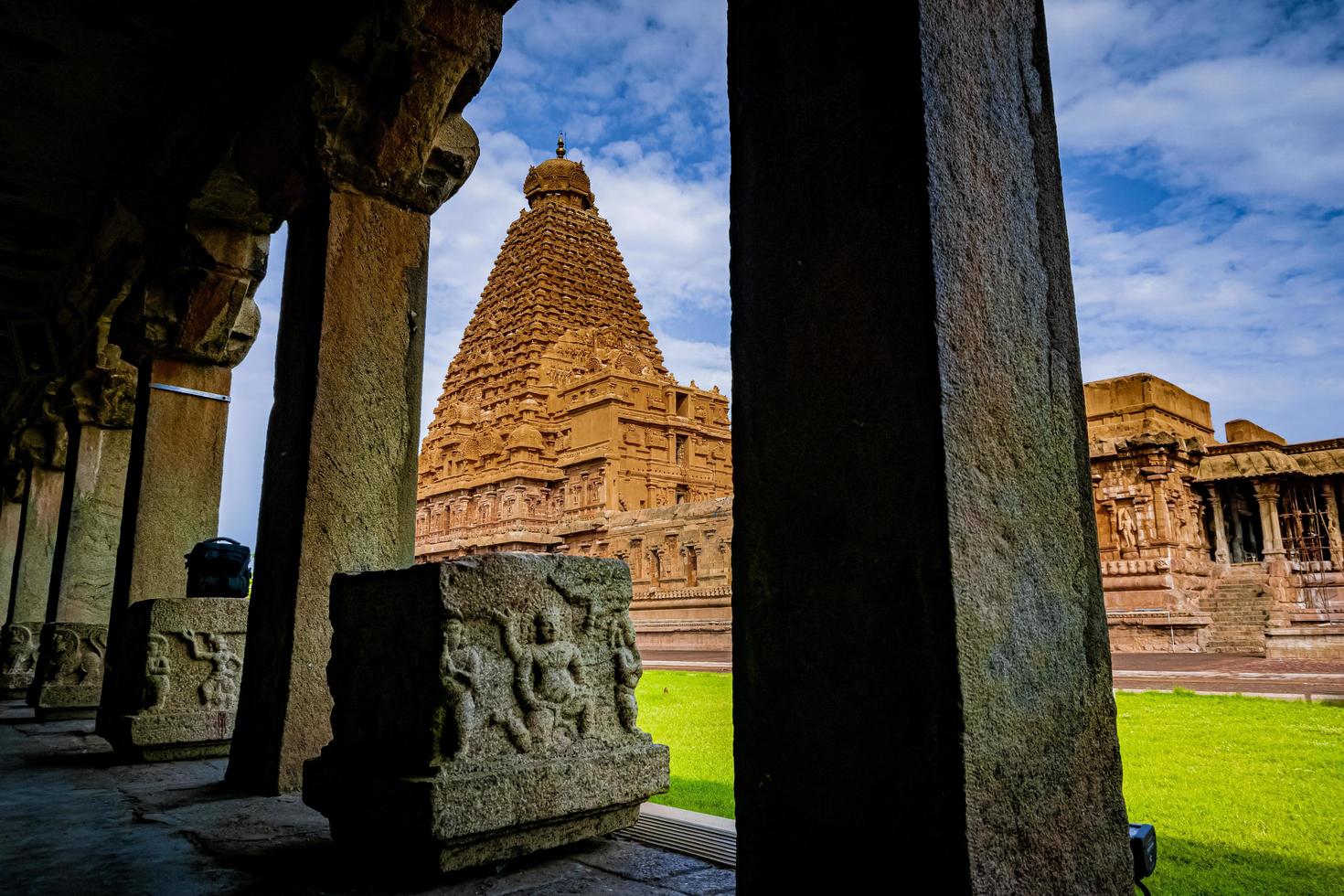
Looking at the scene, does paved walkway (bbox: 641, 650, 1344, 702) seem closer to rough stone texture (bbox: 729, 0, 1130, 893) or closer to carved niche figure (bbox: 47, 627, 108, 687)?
carved niche figure (bbox: 47, 627, 108, 687)

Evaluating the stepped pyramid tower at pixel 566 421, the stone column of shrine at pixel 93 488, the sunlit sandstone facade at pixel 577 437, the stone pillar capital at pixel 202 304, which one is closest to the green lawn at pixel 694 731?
the stone pillar capital at pixel 202 304

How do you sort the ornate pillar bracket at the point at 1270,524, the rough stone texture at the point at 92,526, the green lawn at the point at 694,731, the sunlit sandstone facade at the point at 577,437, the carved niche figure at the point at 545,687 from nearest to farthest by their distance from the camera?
the carved niche figure at the point at 545,687
the green lawn at the point at 694,731
the rough stone texture at the point at 92,526
the ornate pillar bracket at the point at 1270,524
the sunlit sandstone facade at the point at 577,437

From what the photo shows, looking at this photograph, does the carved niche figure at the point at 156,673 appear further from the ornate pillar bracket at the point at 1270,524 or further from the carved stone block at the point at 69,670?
the ornate pillar bracket at the point at 1270,524

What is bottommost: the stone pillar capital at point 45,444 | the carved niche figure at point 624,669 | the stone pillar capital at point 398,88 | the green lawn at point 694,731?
the green lawn at point 694,731

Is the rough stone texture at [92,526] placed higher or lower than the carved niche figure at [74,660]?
higher

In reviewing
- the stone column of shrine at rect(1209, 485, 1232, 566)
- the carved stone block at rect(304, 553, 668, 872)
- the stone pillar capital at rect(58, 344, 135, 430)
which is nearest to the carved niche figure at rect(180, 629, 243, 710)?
the carved stone block at rect(304, 553, 668, 872)

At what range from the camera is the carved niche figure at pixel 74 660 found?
609cm

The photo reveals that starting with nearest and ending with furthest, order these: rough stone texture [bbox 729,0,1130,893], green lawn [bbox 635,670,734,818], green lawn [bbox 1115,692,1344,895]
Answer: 1. rough stone texture [bbox 729,0,1130,893]
2. green lawn [bbox 1115,692,1344,895]
3. green lawn [bbox 635,670,734,818]

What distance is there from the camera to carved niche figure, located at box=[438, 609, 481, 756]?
2186mm

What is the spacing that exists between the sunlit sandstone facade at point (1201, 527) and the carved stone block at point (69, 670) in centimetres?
1588

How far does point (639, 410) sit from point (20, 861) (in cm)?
2893

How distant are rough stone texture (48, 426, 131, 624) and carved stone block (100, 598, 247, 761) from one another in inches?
132

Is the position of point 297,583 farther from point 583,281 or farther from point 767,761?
point 583,281

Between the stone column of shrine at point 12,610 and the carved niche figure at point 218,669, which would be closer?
the carved niche figure at point 218,669
